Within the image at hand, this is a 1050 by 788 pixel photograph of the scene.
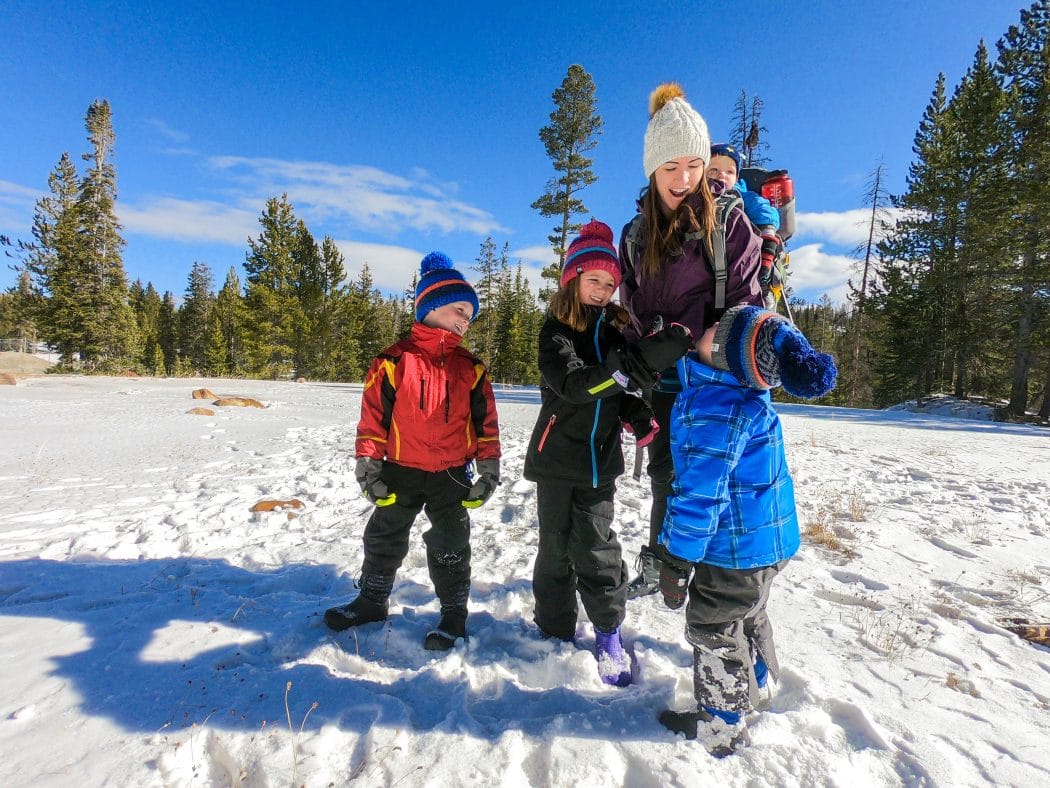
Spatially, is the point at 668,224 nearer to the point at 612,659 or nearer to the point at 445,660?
the point at 612,659

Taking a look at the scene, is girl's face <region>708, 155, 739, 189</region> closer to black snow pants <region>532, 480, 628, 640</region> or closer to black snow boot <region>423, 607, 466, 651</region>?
black snow pants <region>532, 480, 628, 640</region>

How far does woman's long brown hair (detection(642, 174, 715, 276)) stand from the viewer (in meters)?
1.93

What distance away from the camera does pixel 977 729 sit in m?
1.97

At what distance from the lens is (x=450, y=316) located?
288 centimetres

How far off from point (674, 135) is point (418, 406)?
1.92 m

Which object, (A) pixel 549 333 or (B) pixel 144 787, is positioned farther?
(A) pixel 549 333

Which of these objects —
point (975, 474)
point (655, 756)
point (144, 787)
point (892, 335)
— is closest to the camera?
point (144, 787)

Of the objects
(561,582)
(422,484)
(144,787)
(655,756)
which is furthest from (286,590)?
(655,756)

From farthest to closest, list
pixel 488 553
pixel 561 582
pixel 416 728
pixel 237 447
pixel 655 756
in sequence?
pixel 237 447 < pixel 488 553 < pixel 561 582 < pixel 416 728 < pixel 655 756

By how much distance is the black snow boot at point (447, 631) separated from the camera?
2617 mm

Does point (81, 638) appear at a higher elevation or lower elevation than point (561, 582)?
lower

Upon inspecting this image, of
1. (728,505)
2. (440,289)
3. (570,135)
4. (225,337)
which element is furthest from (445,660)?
(225,337)

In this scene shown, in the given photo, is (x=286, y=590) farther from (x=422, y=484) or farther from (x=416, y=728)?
(x=416, y=728)

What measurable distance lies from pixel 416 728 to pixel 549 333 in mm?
1875
